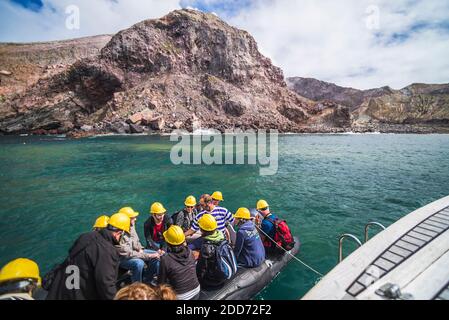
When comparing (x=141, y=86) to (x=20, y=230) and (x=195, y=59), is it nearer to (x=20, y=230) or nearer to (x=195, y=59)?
(x=195, y=59)

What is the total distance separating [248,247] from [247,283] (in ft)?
2.57

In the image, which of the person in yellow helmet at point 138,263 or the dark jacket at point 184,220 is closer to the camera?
the person in yellow helmet at point 138,263

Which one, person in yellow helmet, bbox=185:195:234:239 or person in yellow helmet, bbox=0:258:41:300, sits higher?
person in yellow helmet, bbox=0:258:41:300

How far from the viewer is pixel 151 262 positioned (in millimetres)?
5207

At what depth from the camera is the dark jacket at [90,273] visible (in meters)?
3.26

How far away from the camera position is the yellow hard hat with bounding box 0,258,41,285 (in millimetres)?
3201

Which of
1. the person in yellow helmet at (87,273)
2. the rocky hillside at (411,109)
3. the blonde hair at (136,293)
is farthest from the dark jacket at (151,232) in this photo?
the rocky hillside at (411,109)

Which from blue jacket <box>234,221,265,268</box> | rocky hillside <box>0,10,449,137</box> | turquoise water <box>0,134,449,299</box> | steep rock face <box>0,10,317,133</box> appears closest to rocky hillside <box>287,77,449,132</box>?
rocky hillside <box>0,10,449,137</box>

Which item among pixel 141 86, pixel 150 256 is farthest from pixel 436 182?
pixel 141 86

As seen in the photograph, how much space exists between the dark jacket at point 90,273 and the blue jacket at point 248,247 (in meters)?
2.95

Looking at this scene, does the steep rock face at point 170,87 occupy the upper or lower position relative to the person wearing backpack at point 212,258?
upper

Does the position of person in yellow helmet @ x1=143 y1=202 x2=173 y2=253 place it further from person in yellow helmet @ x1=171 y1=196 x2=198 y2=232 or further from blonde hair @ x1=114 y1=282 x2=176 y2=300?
blonde hair @ x1=114 y1=282 x2=176 y2=300

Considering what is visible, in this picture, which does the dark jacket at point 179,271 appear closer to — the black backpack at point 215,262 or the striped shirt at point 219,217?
the black backpack at point 215,262
